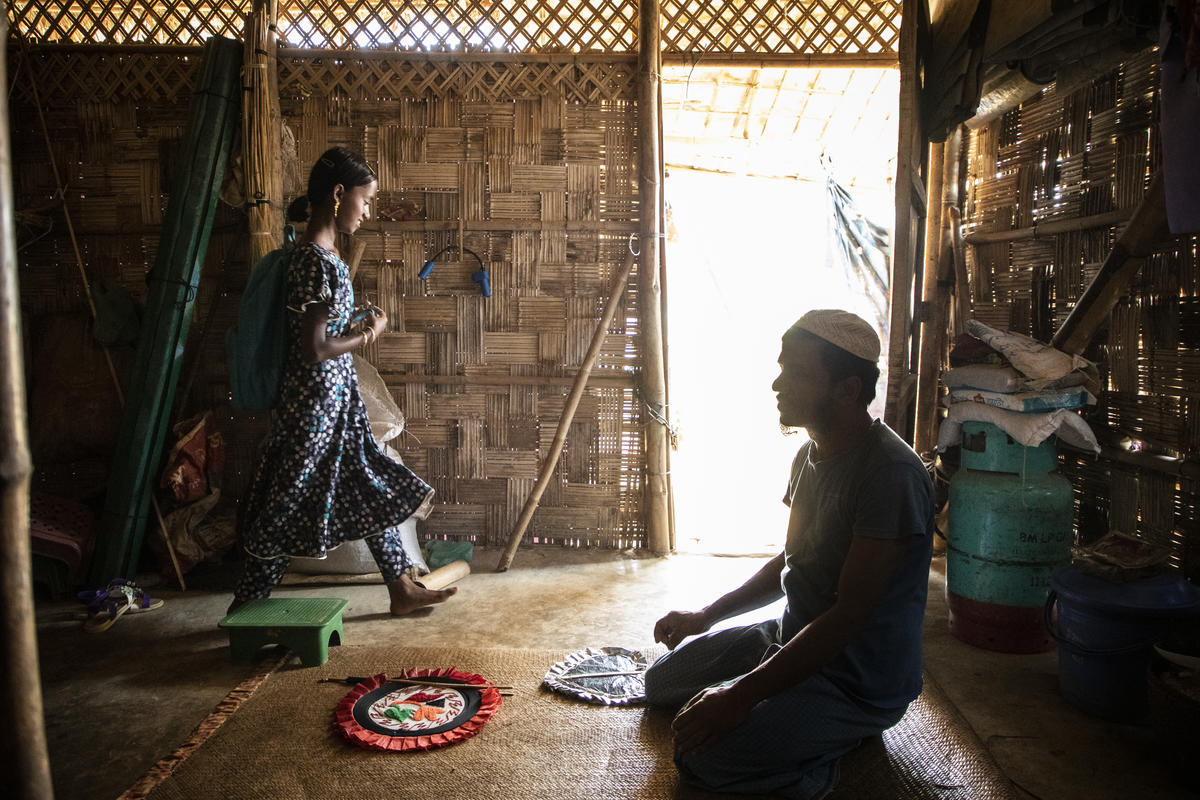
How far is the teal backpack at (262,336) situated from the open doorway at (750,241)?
2.43 metres

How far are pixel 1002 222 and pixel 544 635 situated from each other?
8.86ft

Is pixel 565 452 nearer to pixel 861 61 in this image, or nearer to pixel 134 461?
pixel 134 461

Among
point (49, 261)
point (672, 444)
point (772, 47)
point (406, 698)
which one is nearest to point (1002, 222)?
point (772, 47)

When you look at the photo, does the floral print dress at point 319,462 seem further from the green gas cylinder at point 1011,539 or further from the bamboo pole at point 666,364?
the green gas cylinder at point 1011,539

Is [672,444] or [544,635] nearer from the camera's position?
[544,635]

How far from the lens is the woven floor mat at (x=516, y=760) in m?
1.96

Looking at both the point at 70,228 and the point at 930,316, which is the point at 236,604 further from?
the point at 930,316

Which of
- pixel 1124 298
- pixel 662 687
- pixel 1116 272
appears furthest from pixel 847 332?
pixel 1124 298

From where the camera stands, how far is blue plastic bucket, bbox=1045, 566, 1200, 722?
220 centimetres

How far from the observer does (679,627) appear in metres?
2.25

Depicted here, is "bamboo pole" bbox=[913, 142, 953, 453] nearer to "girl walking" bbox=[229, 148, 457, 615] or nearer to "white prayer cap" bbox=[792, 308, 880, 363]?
"white prayer cap" bbox=[792, 308, 880, 363]

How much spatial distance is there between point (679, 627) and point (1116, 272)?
192cm

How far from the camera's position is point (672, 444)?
412 cm

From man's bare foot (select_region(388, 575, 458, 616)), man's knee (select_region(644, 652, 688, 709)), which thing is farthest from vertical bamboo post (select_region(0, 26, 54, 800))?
man's bare foot (select_region(388, 575, 458, 616))
